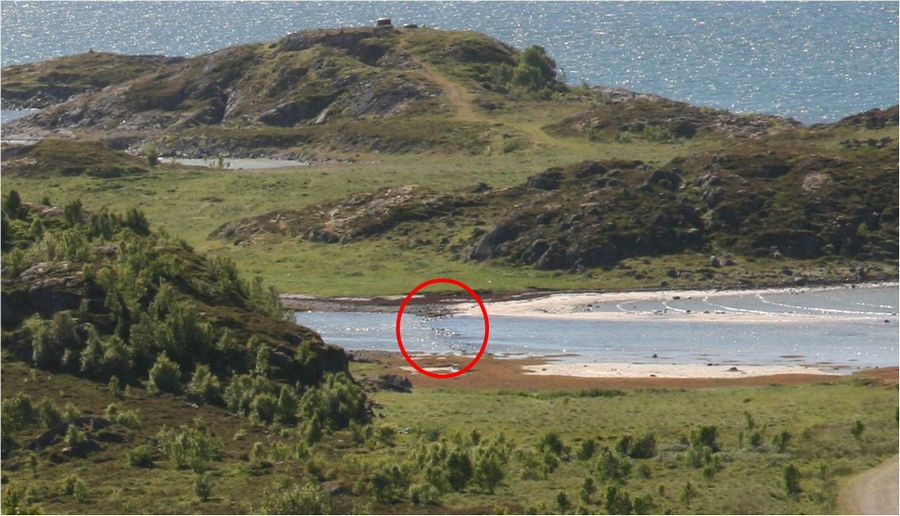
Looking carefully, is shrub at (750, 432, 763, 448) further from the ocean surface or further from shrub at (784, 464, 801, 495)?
the ocean surface

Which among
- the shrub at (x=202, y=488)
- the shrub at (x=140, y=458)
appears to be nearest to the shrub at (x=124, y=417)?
the shrub at (x=140, y=458)

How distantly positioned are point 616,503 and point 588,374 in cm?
3492

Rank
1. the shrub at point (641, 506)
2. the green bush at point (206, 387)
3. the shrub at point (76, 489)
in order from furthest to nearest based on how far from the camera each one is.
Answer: the green bush at point (206, 387)
the shrub at point (76, 489)
the shrub at point (641, 506)

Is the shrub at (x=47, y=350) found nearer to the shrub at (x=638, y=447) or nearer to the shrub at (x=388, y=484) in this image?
the shrub at (x=388, y=484)

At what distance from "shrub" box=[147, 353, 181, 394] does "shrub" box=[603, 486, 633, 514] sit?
2528cm

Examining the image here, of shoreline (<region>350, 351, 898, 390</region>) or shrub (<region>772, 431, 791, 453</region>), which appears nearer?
shrub (<region>772, 431, 791, 453</region>)

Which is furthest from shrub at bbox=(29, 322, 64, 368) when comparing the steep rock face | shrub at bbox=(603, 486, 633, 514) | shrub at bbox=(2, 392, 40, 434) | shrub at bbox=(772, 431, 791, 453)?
shrub at bbox=(772, 431, 791, 453)

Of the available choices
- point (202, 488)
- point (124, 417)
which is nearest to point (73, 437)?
point (124, 417)

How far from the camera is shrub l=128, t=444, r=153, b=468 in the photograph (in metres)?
77.2

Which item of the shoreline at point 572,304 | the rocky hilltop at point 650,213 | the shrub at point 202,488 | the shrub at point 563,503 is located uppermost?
the rocky hilltop at point 650,213

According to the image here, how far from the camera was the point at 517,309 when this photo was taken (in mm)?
125812

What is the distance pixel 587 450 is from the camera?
78.8 metres

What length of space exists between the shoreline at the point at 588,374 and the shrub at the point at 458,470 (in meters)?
24.6

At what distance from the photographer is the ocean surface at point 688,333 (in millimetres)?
108494
